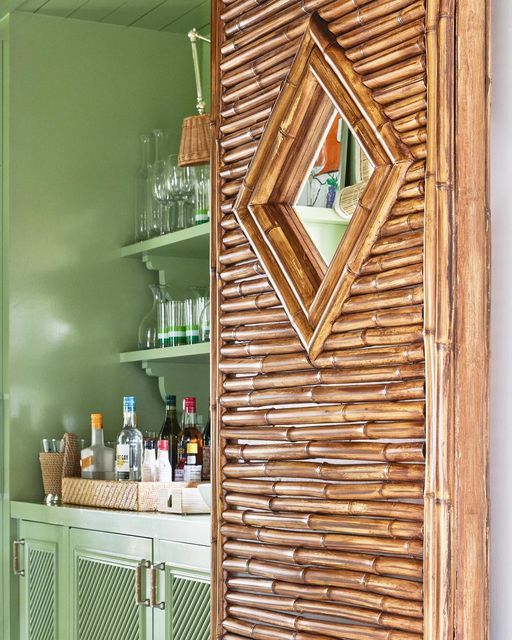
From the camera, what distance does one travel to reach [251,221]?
6.11 feet

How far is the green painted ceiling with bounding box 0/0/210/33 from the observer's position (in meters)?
3.28

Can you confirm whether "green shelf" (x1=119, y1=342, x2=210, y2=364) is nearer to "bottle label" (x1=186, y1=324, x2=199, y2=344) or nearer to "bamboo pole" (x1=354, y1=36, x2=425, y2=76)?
"bottle label" (x1=186, y1=324, x2=199, y2=344)

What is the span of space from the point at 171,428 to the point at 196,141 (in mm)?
1012

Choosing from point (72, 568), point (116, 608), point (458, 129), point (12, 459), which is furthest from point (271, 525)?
point (12, 459)

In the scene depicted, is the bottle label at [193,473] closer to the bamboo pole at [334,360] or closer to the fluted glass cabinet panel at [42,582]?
the fluted glass cabinet panel at [42,582]

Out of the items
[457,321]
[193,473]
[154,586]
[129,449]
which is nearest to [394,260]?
[457,321]

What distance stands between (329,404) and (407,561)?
0.30 metres

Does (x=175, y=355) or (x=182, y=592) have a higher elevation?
(x=175, y=355)

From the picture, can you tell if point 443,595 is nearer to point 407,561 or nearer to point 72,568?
point 407,561

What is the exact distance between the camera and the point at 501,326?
1443 millimetres

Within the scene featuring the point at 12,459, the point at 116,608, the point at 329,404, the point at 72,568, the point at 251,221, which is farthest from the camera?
the point at 12,459

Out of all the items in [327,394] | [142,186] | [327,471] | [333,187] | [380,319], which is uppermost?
[142,186]

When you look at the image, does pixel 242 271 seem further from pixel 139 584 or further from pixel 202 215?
pixel 202 215

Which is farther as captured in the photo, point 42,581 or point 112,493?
point 42,581
